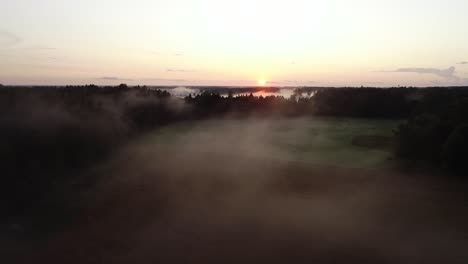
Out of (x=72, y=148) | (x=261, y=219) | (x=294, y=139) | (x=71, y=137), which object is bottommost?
(x=261, y=219)

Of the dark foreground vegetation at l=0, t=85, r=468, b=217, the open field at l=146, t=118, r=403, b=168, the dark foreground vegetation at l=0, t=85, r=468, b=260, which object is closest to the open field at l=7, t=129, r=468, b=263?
the dark foreground vegetation at l=0, t=85, r=468, b=260

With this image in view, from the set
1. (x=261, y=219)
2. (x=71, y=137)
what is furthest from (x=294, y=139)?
(x=261, y=219)

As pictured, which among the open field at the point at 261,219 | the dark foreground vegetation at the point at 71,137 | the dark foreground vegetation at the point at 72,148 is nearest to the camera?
the open field at the point at 261,219

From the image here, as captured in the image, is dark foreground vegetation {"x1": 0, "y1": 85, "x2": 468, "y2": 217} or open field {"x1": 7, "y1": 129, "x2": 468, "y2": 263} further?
dark foreground vegetation {"x1": 0, "y1": 85, "x2": 468, "y2": 217}

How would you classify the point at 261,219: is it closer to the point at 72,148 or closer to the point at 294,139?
the point at 72,148

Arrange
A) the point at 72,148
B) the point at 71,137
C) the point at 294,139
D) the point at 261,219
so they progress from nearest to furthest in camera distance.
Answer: the point at 261,219, the point at 72,148, the point at 71,137, the point at 294,139

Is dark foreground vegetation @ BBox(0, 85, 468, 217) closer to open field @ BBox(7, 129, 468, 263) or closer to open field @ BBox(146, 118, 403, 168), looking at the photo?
open field @ BBox(7, 129, 468, 263)

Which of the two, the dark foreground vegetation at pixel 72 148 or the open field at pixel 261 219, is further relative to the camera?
the dark foreground vegetation at pixel 72 148

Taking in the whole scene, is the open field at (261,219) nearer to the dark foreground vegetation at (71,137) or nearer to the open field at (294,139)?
the dark foreground vegetation at (71,137)

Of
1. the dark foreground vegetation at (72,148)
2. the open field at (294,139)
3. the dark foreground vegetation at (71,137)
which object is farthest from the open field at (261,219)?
the open field at (294,139)

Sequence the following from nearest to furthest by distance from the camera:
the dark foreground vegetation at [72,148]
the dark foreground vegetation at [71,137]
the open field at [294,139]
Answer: the dark foreground vegetation at [72,148] < the dark foreground vegetation at [71,137] < the open field at [294,139]

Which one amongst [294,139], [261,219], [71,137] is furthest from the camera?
[294,139]

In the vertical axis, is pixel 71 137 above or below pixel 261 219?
above

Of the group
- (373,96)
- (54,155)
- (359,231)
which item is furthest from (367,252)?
(373,96)
